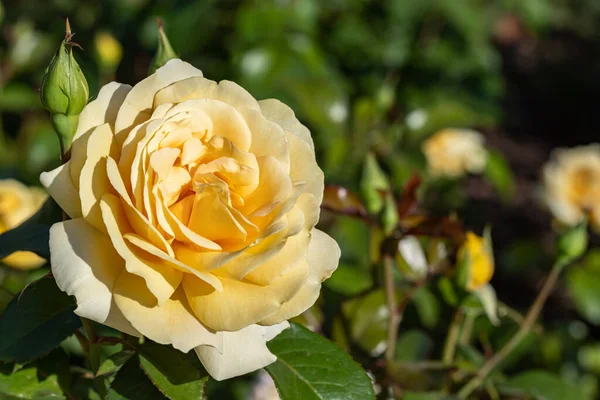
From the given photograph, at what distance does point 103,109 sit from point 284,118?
0.14m

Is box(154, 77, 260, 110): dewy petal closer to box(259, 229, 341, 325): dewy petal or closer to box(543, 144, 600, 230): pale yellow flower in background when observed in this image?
box(259, 229, 341, 325): dewy petal

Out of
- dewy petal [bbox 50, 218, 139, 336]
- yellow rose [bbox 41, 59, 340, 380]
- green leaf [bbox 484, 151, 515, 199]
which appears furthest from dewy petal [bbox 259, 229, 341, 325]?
green leaf [bbox 484, 151, 515, 199]

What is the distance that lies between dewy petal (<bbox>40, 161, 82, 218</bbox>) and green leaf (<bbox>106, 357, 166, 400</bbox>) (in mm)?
134

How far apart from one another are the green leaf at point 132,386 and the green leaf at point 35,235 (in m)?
0.13

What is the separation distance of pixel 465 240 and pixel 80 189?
0.43m

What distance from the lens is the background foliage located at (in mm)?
903

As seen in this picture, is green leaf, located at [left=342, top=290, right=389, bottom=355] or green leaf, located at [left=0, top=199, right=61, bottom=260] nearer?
green leaf, located at [left=0, top=199, right=61, bottom=260]

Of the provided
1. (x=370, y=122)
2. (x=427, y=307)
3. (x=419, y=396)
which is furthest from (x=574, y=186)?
(x=419, y=396)

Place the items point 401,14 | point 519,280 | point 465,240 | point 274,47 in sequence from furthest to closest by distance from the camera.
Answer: point 519,280, point 401,14, point 274,47, point 465,240

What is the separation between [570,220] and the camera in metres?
1.65

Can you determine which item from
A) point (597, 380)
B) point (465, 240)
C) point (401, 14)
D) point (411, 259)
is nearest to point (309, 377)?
point (465, 240)

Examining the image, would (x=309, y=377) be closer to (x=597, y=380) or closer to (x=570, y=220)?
(x=597, y=380)

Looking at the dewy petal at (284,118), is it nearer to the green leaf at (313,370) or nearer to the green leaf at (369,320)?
the green leaf at (313,370)

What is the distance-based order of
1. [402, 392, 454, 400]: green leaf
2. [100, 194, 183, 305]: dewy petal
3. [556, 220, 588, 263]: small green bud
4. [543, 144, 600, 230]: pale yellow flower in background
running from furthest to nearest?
[543, 144, 600, 230]: pale yellow flower in background → [556, 220, 588, 263]: small green bud → [402, 392, 454, 400]: green leaf → [100, 194, 183, 305]: dewy petal
